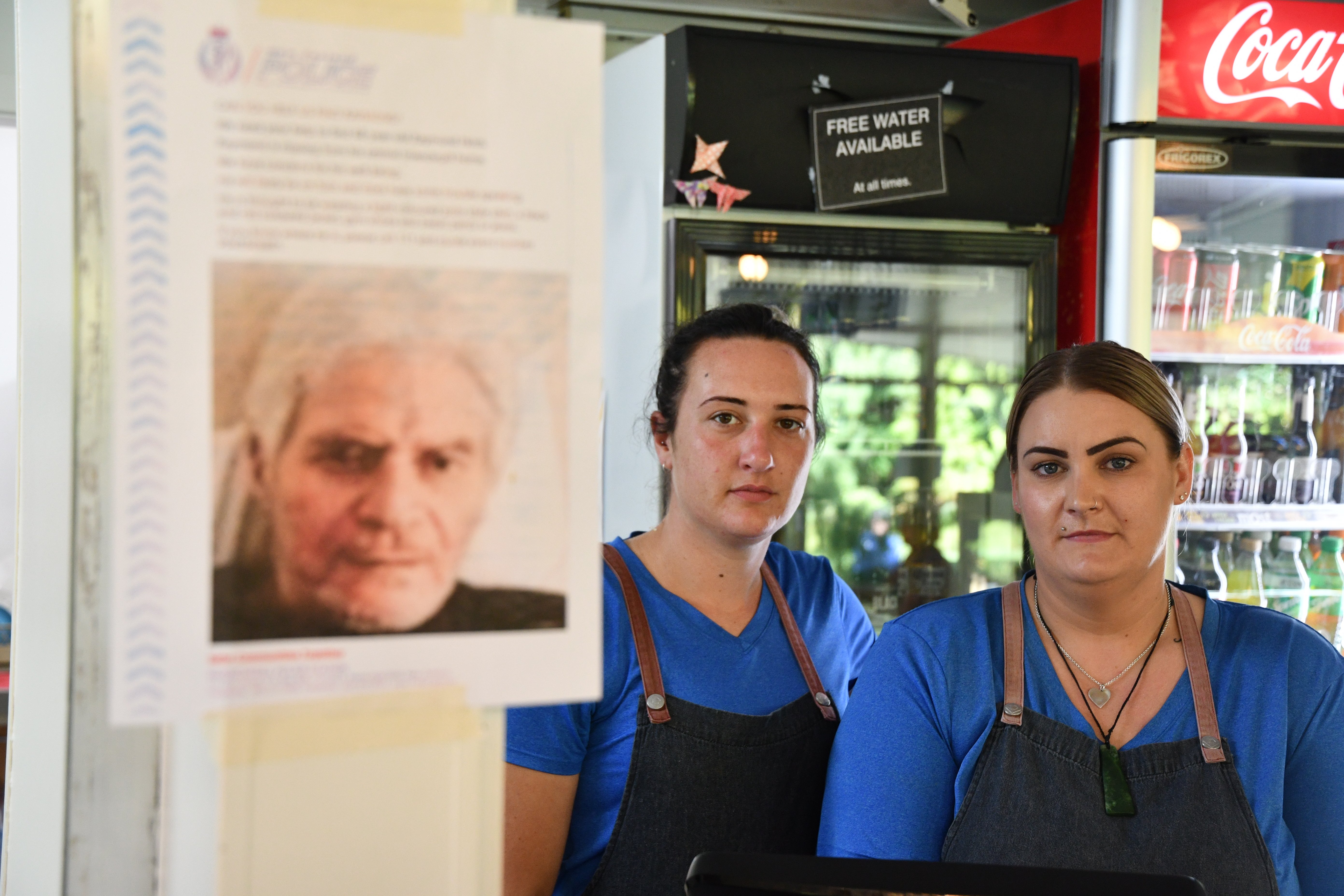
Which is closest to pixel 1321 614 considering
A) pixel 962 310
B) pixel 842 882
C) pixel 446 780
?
pixel 962 310

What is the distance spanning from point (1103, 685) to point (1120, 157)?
1.61 m

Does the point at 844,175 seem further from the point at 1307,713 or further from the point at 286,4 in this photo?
the point at 286,4

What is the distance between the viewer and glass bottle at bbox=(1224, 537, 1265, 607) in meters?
3.00

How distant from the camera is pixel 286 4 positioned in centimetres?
Result: 47

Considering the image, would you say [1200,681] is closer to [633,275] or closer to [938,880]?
[938,880]

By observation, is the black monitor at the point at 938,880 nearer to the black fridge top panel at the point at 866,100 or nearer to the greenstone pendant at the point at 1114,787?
the greenstone pendant at the point at 1114,787

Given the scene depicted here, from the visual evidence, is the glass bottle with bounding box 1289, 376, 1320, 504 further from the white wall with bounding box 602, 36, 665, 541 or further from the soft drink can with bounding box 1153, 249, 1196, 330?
the white wall with bounding box 602, 36, 665, 541

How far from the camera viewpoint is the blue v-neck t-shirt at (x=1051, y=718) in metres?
1.39

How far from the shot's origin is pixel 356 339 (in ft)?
1.57

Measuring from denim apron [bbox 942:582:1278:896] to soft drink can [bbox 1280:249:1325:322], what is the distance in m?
1.95

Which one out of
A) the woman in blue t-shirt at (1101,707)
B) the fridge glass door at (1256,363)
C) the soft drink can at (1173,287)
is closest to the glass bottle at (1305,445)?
the fridge glass door at (1256,363)

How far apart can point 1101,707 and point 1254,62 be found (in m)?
1.94

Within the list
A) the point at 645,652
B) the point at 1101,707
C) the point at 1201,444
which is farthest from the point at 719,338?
the point at 1201,444

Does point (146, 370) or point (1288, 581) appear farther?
point (1288, 581)
